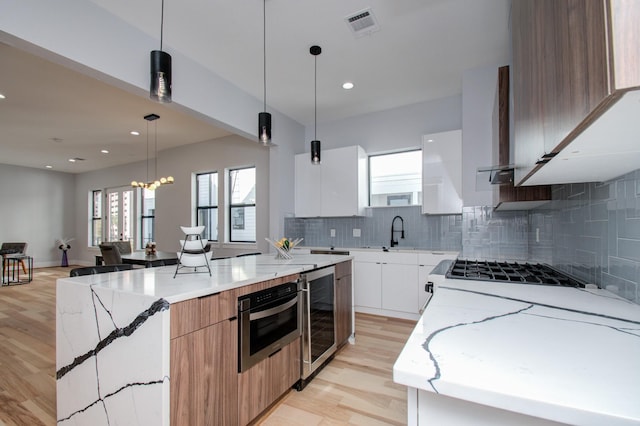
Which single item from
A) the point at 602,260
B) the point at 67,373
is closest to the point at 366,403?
the point at 602,260

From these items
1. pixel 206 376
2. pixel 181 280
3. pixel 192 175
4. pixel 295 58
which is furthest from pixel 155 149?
pixel 206 376

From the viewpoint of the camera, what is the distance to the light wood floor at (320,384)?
1922 mm

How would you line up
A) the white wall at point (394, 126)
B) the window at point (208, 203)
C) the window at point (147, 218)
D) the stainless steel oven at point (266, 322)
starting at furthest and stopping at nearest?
the window at point (147, 218), the window at point (208, 203), the white wall at point (394, 126), the stainless steel oven at point (266, 322)

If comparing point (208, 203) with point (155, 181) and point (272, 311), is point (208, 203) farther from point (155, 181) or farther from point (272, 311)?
point (272, 311)

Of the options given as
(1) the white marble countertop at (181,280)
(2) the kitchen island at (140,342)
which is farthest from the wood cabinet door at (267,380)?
(1) the white marble countertop at (181,280)

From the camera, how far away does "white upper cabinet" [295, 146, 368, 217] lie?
434 cm

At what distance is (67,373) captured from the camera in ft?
5.44

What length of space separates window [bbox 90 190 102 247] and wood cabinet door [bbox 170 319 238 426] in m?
9.50

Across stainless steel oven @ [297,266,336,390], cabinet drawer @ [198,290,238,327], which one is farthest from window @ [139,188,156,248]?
cabinet drawer @ [198,290,238,327]

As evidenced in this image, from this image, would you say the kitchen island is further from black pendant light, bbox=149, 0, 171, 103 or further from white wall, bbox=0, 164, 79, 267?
white wall, bbox=0, 164, 79, 267

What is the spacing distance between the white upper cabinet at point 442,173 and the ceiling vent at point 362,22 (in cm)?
163

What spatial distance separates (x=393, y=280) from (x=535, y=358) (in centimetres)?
331

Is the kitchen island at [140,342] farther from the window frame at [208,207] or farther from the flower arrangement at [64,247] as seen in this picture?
the flower arrangement at [64,247]

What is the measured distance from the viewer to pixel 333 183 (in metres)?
4.49
